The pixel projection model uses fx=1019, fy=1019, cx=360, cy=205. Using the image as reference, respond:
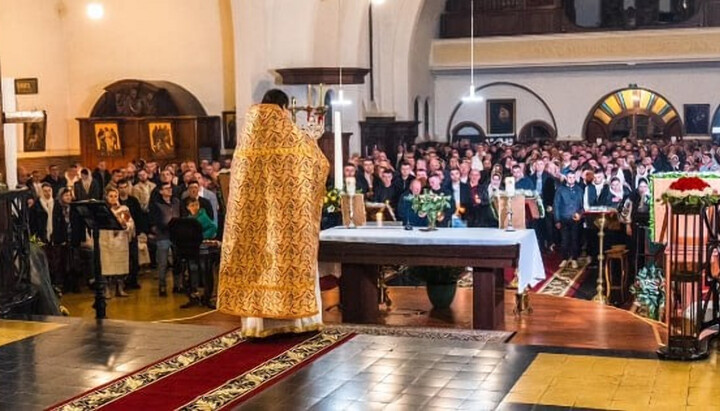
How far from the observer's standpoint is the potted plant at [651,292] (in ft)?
36.2

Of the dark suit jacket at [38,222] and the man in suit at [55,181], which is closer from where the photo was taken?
the dark suit jacket at [38,222]

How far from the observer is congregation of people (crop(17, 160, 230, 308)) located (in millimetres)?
12484

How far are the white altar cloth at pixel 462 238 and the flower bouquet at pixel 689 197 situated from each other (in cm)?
230

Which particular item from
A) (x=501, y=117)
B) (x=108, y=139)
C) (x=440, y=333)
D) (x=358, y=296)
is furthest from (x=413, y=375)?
(x=501, y=117)

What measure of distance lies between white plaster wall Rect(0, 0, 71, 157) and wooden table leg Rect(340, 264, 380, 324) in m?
11.2

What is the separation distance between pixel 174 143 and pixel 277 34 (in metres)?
3.14

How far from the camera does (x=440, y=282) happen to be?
447 inches

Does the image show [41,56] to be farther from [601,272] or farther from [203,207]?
[601,272]

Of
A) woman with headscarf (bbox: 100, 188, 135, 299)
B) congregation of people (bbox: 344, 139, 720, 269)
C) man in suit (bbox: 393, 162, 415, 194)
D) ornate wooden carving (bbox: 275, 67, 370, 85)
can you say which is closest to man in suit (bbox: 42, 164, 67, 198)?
woman with headscarf (bbox: 100, 188, 135, 299)

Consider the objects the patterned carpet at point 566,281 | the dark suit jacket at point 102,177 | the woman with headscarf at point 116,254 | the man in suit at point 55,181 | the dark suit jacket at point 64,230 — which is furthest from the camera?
the dark suit jacket at point 102,177

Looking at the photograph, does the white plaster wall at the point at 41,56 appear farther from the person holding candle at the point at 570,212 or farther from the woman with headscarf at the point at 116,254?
the person holding candle at the point at 570,212

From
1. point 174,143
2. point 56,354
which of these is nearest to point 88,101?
point 174,143

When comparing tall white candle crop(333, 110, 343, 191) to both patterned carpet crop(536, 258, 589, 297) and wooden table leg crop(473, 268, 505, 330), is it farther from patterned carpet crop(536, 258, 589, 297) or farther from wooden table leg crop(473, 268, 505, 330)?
patterned carpet crop(536, 258, 589, 297)

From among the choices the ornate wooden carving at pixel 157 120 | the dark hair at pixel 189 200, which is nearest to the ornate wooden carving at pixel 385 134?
the ornate wooden carving at pixel 157 120
